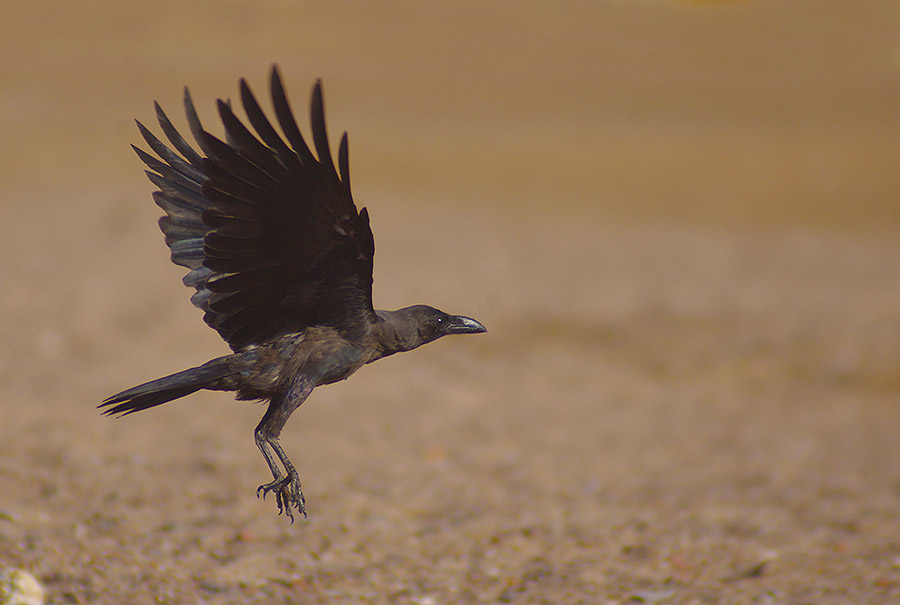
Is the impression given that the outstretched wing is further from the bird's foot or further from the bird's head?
the bird's foot

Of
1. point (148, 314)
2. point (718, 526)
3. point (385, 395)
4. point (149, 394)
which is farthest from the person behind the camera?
point (148, 314)

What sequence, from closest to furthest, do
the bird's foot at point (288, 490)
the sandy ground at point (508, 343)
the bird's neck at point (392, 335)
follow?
the bird's foot at point (288, 490) → the bird's neck at point (392, 335) → the sandy ground at point (508, 343)

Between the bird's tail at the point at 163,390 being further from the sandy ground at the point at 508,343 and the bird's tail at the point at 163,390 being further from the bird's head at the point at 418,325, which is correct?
the sandy ground at the point at 508,343

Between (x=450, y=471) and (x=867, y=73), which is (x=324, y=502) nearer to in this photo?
(x=450, y=471)

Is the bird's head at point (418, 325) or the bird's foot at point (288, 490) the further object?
the bird's head at point (418, 325)

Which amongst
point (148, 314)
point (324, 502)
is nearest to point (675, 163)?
point (148, 314)

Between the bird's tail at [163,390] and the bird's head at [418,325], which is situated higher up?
the bird's head at [418,325]

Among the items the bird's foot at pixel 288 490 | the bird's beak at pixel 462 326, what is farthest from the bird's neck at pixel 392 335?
the bird's foot at pixel 288 490

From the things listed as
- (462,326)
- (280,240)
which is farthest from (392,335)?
(280,240)
